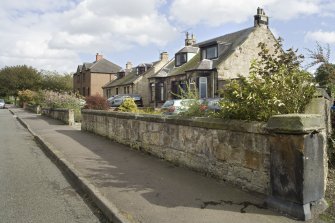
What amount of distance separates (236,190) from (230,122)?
111 cm

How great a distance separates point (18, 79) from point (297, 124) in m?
72.8

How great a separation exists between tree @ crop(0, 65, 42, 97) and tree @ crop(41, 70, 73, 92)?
2.03m

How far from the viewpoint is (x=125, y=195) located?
5.63 m

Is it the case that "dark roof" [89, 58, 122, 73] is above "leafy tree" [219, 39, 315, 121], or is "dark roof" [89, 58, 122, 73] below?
above

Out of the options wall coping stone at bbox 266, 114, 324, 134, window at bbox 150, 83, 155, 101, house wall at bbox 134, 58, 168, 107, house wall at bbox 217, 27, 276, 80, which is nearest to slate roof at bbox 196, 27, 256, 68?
house wall at bbox 217, 27, 276, 80

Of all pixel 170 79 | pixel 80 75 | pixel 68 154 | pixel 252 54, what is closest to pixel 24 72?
pixel 80 75

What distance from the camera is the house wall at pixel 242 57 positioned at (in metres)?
30.0

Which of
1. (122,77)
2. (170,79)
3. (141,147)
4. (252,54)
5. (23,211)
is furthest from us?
(122,77)

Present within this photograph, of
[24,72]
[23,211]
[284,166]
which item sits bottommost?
[23,211]

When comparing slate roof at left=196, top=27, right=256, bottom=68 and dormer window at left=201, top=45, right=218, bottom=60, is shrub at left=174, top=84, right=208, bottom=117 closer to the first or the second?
slate roof at left=196, top=27, right=256, bottom=68

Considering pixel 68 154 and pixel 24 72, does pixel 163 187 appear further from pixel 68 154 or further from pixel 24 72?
pixel 24 72

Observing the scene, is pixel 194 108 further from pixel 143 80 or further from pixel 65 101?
pixel 143 80

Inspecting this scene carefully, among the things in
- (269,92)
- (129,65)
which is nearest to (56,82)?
(129,65)

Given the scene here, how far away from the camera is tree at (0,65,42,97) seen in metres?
69.4
